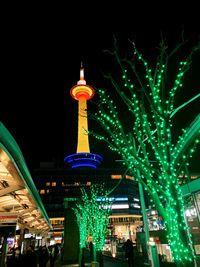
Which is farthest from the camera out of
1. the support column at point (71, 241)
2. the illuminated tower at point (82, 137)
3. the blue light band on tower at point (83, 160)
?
the blue light band on tower at point (83, 160)

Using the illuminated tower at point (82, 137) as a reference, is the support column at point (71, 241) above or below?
below

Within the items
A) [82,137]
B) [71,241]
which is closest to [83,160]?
[82,137]

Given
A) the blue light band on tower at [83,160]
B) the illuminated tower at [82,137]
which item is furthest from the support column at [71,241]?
the blue light band on tower at [83,160]

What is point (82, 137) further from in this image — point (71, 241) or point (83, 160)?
point (71, 241)

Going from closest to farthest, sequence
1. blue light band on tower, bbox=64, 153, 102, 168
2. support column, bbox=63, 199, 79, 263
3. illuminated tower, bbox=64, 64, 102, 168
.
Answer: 1. support column, bbox=63, 199, 79, 263
2. illuminated tower, bbox=64, 64, 102, 168
3. blue light band on tower, bbox=64, 153, 102, 168

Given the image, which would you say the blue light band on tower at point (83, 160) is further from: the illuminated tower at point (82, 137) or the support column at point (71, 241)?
the support column at point (71, 241)

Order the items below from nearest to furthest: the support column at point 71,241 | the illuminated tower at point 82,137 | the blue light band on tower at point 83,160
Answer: the support column at point 71,241 < the illuminated tower at point 82,137 < the blue light band on tower at point 83,160

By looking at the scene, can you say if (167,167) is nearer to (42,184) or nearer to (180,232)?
(180,232)

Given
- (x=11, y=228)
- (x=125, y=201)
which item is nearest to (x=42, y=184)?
(x=125, y=201)

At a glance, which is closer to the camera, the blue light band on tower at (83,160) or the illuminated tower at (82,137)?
the illuminated tower at (82,137)

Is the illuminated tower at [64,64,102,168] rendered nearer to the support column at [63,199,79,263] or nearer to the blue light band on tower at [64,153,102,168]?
the blue light band on tower at [64,153,102,168]

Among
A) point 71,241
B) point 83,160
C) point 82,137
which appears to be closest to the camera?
point 71,241

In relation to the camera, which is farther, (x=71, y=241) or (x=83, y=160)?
(x=83, y=160)

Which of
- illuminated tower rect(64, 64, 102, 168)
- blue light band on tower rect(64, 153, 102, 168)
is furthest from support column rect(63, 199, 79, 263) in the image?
blue light band on tower rect(64, 153, 102, 168)
